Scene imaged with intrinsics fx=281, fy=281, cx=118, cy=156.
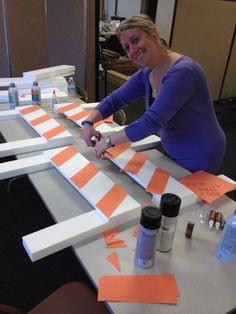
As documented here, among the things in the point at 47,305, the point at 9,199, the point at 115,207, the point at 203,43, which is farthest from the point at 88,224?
the point at 203,43

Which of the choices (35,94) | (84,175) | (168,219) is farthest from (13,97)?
(168,219)

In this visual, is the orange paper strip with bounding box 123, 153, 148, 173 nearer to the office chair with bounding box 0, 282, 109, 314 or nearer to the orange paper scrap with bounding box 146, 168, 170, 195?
the orange paper scrap with bounding box 146, 168, 170, 195

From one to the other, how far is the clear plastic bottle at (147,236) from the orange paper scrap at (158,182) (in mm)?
340

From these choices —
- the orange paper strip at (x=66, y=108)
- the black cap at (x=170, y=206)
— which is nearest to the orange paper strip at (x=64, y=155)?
the orange paper strip at (x=66, y=108)

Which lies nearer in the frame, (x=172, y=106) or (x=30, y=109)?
(x=172, y=106)

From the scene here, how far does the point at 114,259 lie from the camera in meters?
0.88

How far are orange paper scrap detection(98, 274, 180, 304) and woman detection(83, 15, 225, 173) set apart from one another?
2.08ft

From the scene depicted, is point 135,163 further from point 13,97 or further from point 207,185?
point 13,97

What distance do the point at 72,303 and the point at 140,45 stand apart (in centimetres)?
108

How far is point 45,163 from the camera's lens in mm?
1323

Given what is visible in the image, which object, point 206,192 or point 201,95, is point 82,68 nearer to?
point 201,95

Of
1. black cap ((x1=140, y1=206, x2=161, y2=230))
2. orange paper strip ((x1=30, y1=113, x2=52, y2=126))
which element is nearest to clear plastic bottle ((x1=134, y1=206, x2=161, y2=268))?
black cap ((x1=140, y1=206, x2=161, y2=230))

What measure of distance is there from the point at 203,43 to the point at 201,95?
3561mm

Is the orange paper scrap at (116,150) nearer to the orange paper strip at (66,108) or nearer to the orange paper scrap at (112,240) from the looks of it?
the orange paper scrap at (112,240)
